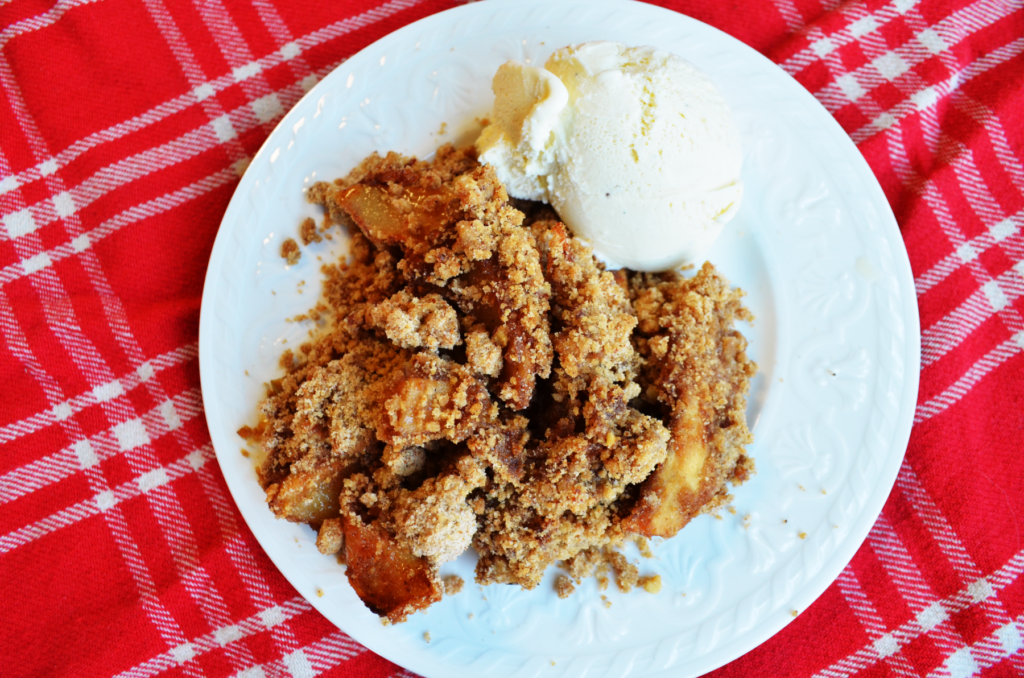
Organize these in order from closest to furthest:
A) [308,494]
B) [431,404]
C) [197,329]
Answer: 1. [431,404]
2. [308,494]
3. [197,329]

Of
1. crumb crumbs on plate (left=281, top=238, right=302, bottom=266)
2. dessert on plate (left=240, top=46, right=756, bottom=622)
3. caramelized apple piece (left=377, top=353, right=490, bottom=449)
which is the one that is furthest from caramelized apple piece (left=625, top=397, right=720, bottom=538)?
crumb crumbs on plate (left=281, top=238, right=302, bottom=266)

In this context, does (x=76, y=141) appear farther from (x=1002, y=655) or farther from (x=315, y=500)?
(x=1002, y=655)

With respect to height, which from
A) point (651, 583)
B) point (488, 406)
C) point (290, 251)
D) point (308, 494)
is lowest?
point (651, 583)

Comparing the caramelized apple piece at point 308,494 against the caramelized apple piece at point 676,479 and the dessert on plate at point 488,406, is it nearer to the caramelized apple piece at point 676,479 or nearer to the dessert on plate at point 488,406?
the dessert on plate at point 488,406

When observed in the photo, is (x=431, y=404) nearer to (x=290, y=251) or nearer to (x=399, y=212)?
(x=399, y=212)

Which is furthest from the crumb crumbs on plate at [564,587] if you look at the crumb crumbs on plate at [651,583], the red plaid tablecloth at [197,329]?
the red plaid tablecloth at [197,329]

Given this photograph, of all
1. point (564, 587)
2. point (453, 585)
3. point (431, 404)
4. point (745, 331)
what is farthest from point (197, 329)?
point (745, 331)

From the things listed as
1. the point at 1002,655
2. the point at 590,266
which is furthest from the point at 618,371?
the point at 1002,655
